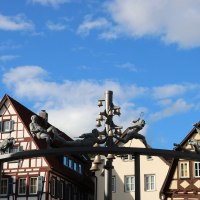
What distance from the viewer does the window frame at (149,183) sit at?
41.8 meters

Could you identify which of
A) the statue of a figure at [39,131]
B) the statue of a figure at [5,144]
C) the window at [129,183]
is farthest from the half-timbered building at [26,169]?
the statue of a figure at [5,144]

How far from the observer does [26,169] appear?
41.2 m

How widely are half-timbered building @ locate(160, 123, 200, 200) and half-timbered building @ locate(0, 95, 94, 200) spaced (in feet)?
26.3

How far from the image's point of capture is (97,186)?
142ft

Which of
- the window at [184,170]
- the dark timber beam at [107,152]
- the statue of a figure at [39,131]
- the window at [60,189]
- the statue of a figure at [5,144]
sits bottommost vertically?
the dark timber beam at [107,152]

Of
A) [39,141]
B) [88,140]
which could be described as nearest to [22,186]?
[39,141]

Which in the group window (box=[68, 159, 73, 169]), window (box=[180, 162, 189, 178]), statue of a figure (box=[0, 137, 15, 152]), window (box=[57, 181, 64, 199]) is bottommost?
statue of a figure (box=[0, 137, 15, 152])

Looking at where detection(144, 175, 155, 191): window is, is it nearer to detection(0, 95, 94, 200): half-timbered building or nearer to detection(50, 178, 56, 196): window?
detection(0, 95, 94, 200): half-timbered building

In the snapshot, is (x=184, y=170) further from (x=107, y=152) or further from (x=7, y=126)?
(x=107, y=152)

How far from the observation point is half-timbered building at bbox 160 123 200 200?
122ft

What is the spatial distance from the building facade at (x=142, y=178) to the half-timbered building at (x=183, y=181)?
322cm

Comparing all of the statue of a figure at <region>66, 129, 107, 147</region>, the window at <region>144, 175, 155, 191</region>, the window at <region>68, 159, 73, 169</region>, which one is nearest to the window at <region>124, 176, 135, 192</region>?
the window at <region>144, 175, 155, 191</region>

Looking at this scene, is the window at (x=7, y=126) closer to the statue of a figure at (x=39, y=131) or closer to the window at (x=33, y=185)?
the window at (x=33, y=185)

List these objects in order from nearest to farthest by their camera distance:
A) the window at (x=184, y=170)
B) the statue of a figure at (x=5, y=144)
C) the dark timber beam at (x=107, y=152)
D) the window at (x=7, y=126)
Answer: the dark timber beam at (x=107, y=152)
the statue of a figure at (x=5, y=144)
the window at (x=184, y=170)
the window at (x=7, y=126)
